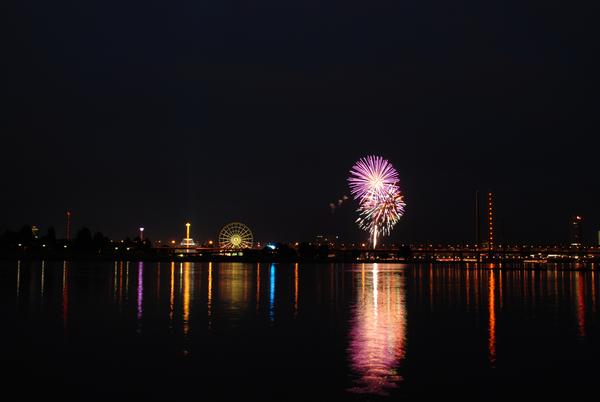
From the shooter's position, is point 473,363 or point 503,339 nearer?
point 473,363

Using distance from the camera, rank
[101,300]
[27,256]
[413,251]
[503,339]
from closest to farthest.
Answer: [503,339] → [101,300] → [27,256] → [413,251]

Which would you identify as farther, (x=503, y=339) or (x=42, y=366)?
(x=503, y=339)

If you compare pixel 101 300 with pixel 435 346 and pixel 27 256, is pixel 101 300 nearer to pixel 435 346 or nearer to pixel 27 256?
pixel 435 346

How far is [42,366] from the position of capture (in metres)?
16.5

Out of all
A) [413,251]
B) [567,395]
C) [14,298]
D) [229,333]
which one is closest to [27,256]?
[413,251]

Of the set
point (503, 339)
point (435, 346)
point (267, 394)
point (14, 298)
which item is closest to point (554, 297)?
point (503, 339)

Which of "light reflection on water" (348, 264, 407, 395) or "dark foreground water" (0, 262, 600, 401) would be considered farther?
"light reflection on water" (348, 264, 407, 395)

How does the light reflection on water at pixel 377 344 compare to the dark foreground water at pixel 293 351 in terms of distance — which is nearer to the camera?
the dark foreground water at pixel 293 351

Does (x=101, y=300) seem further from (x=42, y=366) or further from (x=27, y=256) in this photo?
(x=27, y=256)

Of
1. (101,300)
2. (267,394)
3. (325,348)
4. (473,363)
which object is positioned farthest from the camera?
(101,300)

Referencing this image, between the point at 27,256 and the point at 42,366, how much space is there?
159758mm

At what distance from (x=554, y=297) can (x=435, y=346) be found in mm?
24721

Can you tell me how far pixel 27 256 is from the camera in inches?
6521

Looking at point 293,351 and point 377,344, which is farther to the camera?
point 377,344
